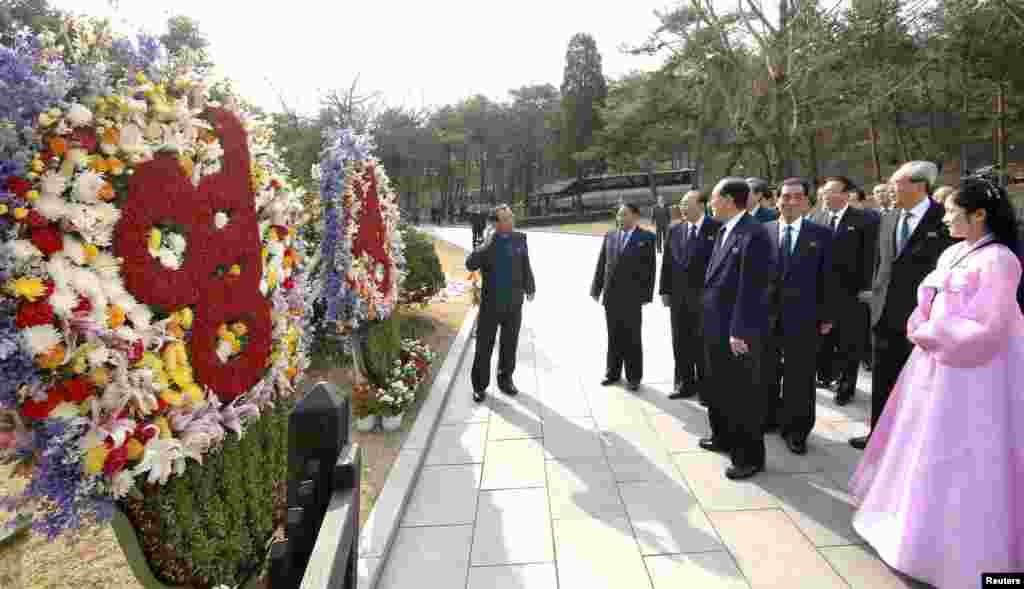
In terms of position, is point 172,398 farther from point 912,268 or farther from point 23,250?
point 912,268

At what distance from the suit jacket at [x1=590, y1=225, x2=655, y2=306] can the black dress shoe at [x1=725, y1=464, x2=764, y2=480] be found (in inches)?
90.3

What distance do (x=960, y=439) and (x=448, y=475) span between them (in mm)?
3248

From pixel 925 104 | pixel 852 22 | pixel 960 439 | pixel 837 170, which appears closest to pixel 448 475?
pixel 960 439

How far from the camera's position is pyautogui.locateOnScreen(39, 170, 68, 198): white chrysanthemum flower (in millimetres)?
1853

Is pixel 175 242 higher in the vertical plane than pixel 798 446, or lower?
higher

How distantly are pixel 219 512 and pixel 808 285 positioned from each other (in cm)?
436

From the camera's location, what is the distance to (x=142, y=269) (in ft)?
7.00

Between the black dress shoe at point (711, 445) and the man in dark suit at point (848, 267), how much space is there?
1663 millimetres

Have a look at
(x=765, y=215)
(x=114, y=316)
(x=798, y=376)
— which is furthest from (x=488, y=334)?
(x=114, y=316)

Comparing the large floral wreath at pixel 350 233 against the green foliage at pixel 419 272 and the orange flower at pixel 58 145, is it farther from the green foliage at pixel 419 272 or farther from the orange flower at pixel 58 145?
the green foliage at pixel 419 272

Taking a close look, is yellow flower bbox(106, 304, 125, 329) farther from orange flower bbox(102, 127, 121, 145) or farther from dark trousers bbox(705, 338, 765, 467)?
dark trousers bbox(705, 338, 765, 467)

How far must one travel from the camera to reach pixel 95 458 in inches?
79.6

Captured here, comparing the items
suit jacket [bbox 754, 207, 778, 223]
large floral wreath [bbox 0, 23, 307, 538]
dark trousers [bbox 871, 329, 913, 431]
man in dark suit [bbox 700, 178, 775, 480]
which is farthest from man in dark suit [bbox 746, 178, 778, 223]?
large floral wreath [bbox 0, 23, 307, 538]

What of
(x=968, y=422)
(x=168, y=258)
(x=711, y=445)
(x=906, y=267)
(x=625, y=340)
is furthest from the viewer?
(x=625, y=340)
